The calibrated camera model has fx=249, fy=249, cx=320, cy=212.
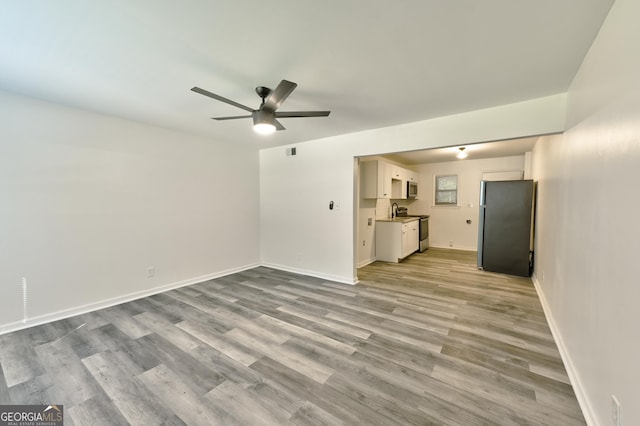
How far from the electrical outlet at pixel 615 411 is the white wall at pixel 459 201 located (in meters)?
6.06

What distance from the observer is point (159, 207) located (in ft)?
12.5

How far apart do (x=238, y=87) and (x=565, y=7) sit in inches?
94.9

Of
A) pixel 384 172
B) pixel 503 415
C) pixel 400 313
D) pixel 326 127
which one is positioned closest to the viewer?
pixel 503 415

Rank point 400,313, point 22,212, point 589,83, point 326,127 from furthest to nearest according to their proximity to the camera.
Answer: point 326,127 → point 400,313 → point 22,212 → point 589,83

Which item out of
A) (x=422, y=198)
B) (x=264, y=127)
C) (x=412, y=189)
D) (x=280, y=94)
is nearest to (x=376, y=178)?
(x=412, y=189)

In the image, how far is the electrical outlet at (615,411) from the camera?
3.99 feet

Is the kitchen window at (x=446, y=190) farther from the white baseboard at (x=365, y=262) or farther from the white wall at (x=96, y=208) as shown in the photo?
the white wall at (x=96, y=208)

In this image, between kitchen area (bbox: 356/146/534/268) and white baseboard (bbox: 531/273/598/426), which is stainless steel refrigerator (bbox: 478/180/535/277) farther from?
white baseboard (bbox: 531/273/598/426)

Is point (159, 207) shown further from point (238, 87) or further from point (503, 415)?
point (503, 415)

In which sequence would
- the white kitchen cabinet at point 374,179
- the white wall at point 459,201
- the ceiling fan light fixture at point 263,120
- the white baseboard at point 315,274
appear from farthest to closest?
1. the white wall at point 459,201
2. the white kitchen cabinet at point 374,179
3. the white baseboard at point 315,274
4. the ceiling fan light fixture at point 263,120

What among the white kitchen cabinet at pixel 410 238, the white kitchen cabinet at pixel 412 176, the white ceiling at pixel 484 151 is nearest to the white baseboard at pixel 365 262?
the white kitchen cabinet at pixel 410 238

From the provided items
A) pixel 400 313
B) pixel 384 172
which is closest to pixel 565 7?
pixel 400 313

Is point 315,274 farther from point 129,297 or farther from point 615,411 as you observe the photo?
point 615,411

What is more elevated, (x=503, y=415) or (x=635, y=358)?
(x=635, y=358)
